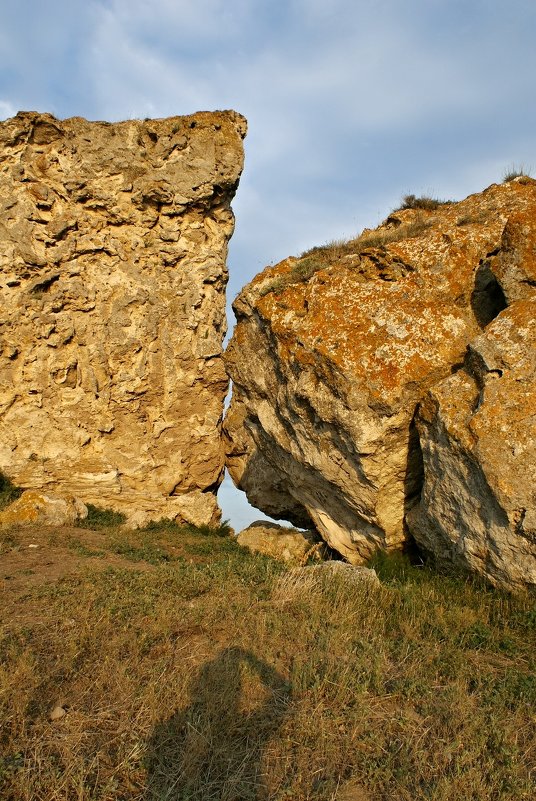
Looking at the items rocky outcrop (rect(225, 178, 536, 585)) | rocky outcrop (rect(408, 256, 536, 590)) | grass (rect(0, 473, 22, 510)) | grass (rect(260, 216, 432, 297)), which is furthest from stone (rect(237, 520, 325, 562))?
grass (rect(0, 473, 22, 510))

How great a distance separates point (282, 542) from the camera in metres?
11.0

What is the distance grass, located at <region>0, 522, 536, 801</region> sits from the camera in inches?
121

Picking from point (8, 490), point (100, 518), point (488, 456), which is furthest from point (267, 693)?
point (8, 490)

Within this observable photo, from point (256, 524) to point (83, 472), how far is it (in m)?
5.03

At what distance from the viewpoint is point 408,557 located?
802 centimetres

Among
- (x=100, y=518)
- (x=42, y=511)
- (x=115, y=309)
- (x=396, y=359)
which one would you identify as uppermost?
(x=115, y=309)

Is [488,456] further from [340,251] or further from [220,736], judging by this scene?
[340,251]

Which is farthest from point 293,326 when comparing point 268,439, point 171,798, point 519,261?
point 171,798

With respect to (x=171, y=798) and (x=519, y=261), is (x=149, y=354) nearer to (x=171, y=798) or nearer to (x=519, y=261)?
(x=519, y=261)

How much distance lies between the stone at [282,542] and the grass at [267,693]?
4220 mm

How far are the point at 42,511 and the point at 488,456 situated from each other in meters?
10.1

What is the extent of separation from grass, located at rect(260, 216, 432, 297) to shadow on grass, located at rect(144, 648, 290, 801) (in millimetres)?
6445

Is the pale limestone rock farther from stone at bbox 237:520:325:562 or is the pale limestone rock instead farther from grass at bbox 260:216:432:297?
stone at bbox 237:520:325:562

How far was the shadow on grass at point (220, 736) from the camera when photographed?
3.05 meters
